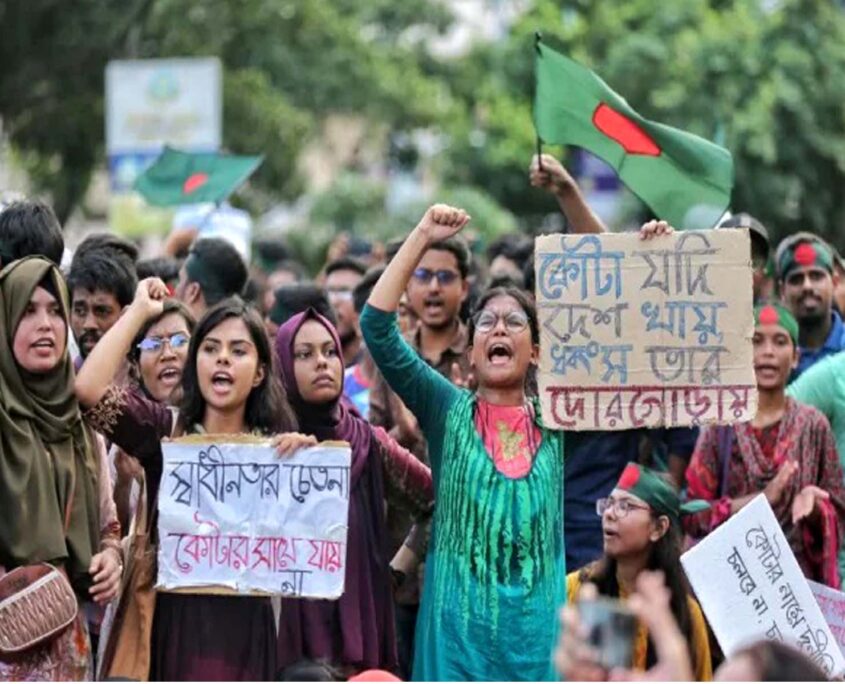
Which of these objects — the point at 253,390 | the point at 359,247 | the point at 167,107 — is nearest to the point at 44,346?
the point at 253,390

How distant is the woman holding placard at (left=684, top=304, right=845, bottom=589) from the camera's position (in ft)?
28.3

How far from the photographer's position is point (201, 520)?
7145 millimetres

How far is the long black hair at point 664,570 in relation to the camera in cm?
807

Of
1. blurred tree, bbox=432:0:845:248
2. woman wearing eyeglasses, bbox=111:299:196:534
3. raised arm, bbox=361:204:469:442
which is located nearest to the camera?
raised arm, bbox=361:204:469:442

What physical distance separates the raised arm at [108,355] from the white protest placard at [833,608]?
8.56 ft

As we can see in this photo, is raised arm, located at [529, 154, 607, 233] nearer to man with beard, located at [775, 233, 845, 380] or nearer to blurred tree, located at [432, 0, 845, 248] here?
man with beard, located at [775, 233, 845, 380]

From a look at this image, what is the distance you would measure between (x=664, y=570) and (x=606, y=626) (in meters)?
3.66

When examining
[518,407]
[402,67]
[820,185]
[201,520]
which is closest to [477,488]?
[518,407]

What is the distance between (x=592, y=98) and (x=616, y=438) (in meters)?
1.28

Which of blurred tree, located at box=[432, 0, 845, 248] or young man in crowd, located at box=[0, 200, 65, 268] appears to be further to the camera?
blurred tree, located at box=[432, 0, 845, 248]

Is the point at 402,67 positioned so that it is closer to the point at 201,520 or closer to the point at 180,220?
the point at 180,220

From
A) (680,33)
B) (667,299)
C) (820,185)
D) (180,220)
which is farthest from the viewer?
(680,33)

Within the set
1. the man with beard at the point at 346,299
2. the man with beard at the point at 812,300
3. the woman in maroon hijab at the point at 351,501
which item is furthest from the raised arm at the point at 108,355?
the man with beard at the point at 812,300

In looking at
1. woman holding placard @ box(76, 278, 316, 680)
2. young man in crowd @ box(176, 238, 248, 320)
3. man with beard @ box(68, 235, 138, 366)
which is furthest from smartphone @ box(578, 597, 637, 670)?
young man in crowd @ box(176, 238, 248, 320)
